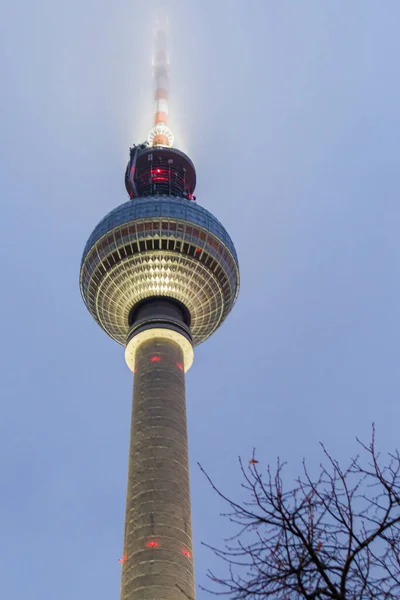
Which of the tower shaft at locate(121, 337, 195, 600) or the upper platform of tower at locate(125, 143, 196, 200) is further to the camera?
the upper platform of tower at locate(125, 143, 196, 200)

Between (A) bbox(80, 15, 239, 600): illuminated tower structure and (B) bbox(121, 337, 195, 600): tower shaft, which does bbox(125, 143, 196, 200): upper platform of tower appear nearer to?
(A) bbox(80, 15, 239, 600): illuminated tower structure

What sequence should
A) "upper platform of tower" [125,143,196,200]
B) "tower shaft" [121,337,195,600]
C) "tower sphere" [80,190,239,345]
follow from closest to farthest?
1. "tower shaft" [121,337,195,600]
2. "tower sphere" [80,190,239,345]
3. "upper platform of tower" [125,143,196,200]

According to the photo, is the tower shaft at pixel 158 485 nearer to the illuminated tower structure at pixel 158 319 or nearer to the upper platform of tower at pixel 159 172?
the illuminated tower structure at pixel 158 319

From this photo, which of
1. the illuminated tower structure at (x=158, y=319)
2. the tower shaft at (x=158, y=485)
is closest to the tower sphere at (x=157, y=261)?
the illuminated tower structure at (x=158, y=319)

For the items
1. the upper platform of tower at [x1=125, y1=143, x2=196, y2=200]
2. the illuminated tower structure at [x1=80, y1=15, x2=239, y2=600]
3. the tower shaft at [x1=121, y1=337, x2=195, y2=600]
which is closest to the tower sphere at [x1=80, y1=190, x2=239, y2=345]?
the illuminated tower structure at [x1=80, y1=15, x2=239, y2=600]

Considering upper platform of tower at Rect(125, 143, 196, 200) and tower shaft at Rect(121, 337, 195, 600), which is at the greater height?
upper platform of tower at Rect(125, 143, 196, 200)

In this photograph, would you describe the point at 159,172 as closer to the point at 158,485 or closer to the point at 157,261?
the point at 157,261
